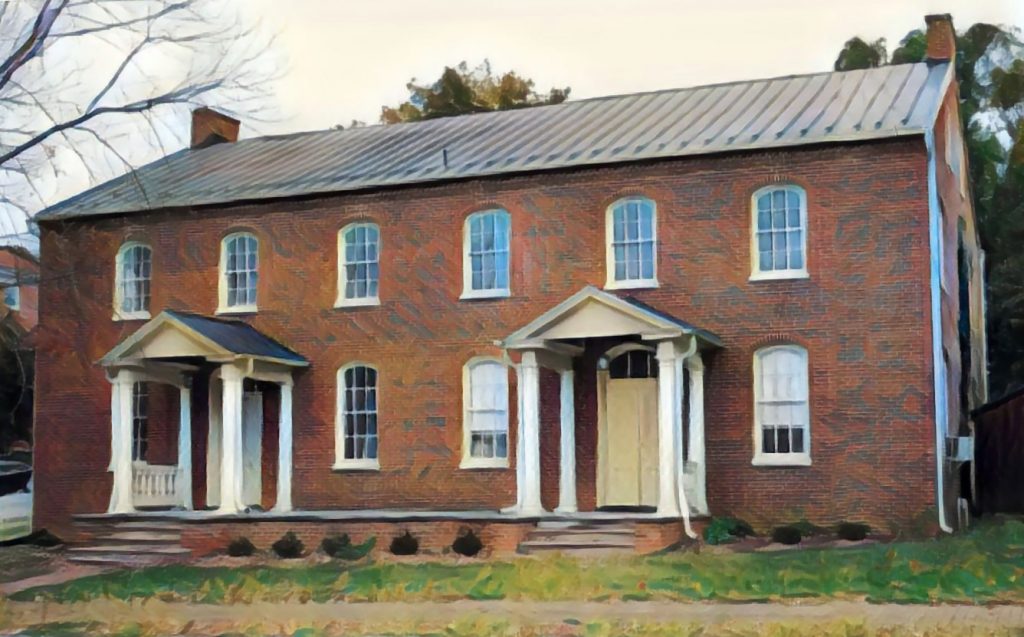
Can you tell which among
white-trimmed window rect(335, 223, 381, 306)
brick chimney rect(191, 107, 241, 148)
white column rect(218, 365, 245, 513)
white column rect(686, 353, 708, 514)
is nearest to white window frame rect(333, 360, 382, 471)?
white-trimmed window rect(335, 223, 381, 306)

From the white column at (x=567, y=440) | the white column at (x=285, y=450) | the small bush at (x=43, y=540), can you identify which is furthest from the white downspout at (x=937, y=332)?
the small bush at (x=43, y=540)

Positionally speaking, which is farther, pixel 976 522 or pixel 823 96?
pixel 976 522

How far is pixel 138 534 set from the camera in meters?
23.6

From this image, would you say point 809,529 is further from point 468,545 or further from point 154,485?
point 154,485

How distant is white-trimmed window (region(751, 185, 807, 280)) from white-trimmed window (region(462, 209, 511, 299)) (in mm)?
4534

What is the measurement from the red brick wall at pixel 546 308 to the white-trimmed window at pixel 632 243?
0.63 ft

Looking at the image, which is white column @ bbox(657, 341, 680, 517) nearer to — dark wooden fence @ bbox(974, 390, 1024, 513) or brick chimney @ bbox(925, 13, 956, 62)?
brick chimney @ bbox(925, 13, 956, 62)

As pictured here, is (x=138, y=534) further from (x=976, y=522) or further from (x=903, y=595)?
(x=976, y=522)

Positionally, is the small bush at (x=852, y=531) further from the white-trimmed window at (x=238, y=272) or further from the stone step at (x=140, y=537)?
the white-trimmed window at (x=238, y=272)

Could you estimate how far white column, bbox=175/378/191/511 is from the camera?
26.2 metres

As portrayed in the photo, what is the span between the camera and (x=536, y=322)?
22453 mm

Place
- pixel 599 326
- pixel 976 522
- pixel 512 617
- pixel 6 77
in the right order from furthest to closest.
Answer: pixel 976 522 → pixel 599 326 → pixel 6 77 → pixel 512 617

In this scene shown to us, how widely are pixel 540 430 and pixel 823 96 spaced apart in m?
7.65

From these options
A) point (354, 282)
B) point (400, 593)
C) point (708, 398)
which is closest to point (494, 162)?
point (354, 282)
